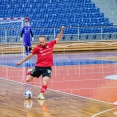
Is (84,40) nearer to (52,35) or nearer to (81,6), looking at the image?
(52,35)

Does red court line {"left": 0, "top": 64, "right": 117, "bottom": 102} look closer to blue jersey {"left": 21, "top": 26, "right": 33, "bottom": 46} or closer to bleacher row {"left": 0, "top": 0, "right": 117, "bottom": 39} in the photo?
blue jersey {"left": 21, "top": 26, "right": 33, "bottom": 46}

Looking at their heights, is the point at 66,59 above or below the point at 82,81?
below

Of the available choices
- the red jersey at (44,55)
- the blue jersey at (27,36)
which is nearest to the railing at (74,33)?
the blue jersey at (27,36)

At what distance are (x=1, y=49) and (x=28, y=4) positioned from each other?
6.94 m

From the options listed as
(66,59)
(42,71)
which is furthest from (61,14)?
(42,71)

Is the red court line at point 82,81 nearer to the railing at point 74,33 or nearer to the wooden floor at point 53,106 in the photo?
the wooden floor at point 53,106

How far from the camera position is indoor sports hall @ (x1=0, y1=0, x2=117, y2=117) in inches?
332

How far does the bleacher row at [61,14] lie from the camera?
2997cm

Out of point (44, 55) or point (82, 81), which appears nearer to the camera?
point (44, 55)

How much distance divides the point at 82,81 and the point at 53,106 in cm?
424

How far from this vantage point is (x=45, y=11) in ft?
102

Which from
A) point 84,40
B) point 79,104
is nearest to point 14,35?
point 84,40

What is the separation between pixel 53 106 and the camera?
843 centimetres

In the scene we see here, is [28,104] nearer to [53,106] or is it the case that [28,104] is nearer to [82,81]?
[53,106]
